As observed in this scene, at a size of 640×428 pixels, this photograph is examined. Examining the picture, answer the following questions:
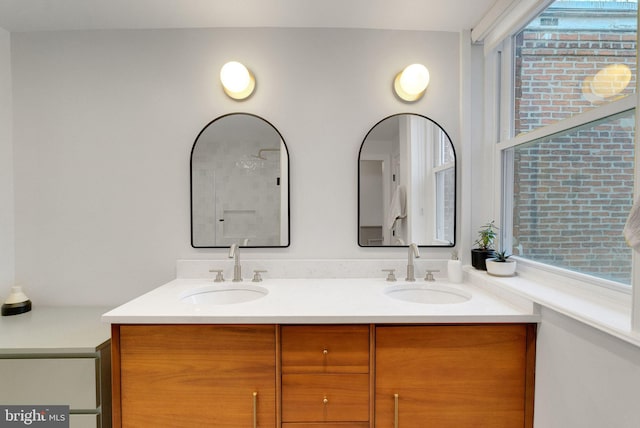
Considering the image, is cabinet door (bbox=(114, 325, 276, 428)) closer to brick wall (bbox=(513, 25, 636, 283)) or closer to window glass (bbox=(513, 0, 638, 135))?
brick wall (bbox=(513, 25, 636, 283))

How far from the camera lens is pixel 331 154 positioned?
5.65 ft

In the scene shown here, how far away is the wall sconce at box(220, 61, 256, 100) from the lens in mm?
1655

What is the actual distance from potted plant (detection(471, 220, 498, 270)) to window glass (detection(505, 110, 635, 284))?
13 centimetres

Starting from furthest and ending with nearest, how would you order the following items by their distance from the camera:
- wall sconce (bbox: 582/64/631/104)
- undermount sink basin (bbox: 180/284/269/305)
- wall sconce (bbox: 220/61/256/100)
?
wall sconce (bbox: 220/61/256/100)
undermount sink basin (bbox: 180/284/269/305)
wall sconce (bbox: 582/64/631/104)

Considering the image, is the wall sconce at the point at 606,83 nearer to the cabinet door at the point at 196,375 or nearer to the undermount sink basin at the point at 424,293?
the undermount sink basin at the point at 424,293

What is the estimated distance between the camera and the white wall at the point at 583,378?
0.84 meters

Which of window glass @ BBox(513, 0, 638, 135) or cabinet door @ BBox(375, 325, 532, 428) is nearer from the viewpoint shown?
window glass @ BBox(513, 0, 638, 135)

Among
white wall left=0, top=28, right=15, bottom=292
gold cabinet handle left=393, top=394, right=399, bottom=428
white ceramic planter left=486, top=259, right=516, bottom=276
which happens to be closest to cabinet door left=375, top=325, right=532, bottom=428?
gold cabinet handle left=393, top=394, right=399, bottom=428

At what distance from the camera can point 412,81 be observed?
5.49 feet

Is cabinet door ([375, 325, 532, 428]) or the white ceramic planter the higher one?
the white ceramic planter

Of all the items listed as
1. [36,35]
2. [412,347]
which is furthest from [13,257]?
[412,347]

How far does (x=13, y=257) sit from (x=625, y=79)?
2875 mm

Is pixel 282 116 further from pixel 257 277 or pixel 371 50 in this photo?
pixel 257 277

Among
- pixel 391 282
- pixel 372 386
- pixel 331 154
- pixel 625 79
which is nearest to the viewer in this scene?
pixel 625 79
